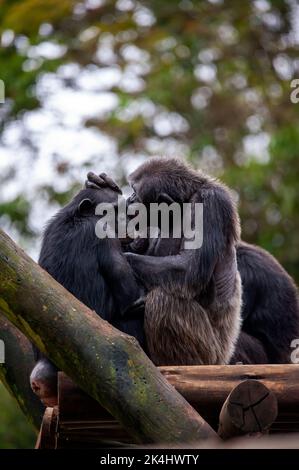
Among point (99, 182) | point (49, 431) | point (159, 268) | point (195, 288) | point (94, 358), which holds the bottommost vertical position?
point (49, 431)

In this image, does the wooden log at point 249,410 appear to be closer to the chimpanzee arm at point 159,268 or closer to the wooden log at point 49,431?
the wooden log at point 49,431

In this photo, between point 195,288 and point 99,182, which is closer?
point 195,288

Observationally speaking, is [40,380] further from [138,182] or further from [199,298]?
[138,182]

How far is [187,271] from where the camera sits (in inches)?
242

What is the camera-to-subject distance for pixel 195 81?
671 inches

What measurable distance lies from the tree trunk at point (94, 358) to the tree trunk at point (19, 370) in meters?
1.84

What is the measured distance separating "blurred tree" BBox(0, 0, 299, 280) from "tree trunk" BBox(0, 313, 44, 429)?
7.96 meters

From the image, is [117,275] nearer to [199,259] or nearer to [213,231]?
[199,259]

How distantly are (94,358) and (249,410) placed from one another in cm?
82

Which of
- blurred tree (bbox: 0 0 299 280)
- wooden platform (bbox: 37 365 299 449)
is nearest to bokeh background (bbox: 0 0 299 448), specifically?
blurred tree (bbox: 0 0 299 280)

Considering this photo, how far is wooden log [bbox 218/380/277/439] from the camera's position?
4.76 m

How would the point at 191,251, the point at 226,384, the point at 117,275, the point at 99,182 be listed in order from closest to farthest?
the point at 226,384
the point at 117,275
the point at 191,251
the point at 99,182

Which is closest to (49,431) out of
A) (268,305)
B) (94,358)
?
(94,358)

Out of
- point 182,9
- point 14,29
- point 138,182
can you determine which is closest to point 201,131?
point 182,9
